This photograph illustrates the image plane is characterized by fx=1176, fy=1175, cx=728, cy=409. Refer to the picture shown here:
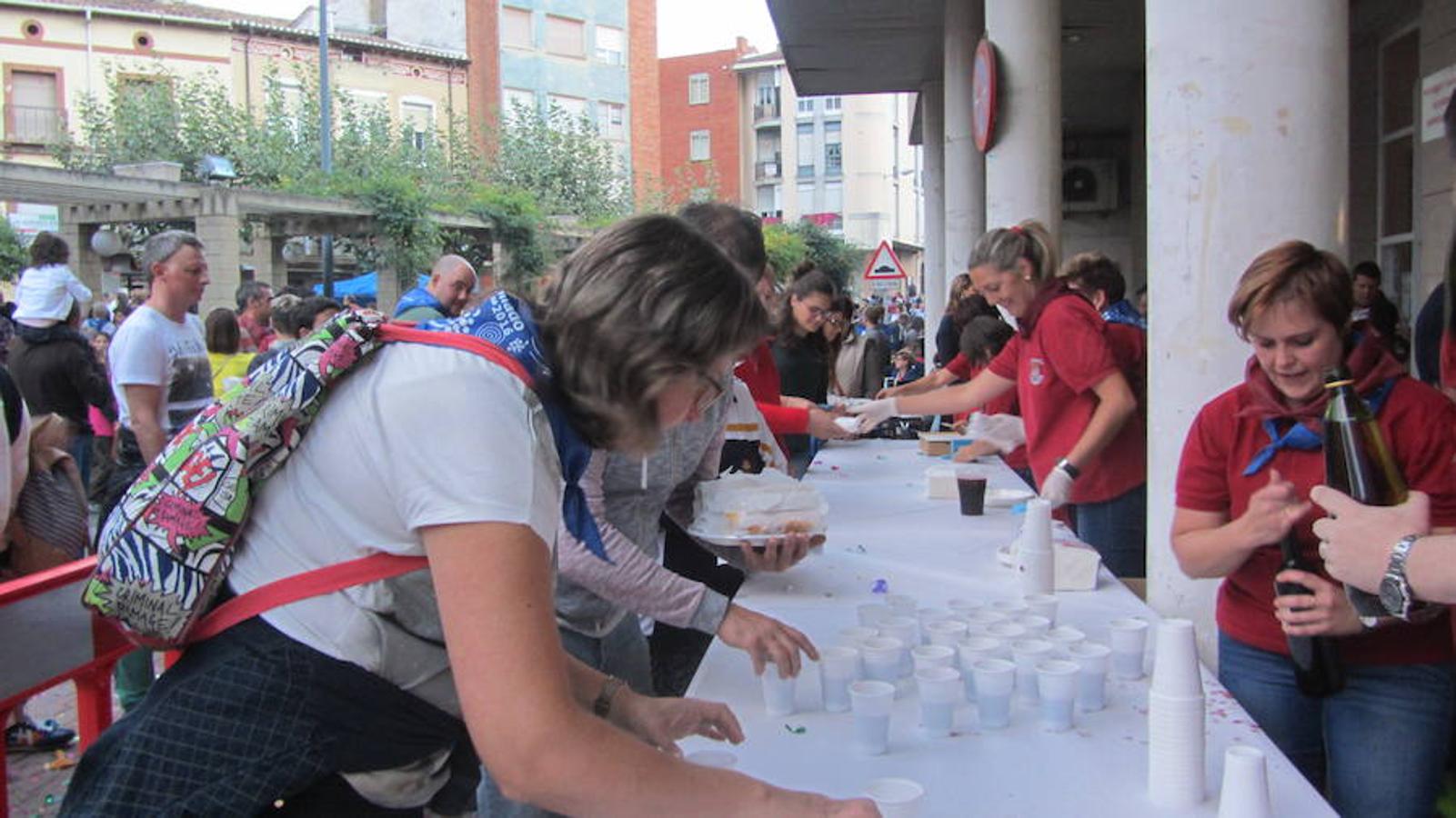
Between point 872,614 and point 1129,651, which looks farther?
point 872,614

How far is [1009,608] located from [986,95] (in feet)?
18.8

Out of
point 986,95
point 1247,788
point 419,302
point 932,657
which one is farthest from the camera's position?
point 986,95

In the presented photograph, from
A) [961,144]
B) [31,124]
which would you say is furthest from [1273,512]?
[31,124]

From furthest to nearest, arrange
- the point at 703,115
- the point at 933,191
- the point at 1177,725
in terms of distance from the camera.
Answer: the point at 703,115, the point at 933,191, the point at 1177,725

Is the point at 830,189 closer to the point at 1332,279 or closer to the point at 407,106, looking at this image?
the point at 407,106

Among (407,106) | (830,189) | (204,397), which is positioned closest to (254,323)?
(204,397)

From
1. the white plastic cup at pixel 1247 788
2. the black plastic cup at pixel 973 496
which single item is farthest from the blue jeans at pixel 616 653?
the black plastic cup at pixel 973 496

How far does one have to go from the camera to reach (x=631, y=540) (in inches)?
94.0

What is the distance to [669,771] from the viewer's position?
1.22 meters

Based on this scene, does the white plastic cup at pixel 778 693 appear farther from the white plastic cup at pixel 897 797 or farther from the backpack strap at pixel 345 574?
the backpack strap at pixel 345 574

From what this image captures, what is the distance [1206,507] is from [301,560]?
176 centimetres

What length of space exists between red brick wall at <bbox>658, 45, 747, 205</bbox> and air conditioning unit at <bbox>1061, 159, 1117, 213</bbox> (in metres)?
36.7

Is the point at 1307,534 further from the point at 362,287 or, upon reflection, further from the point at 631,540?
the point at 362,287

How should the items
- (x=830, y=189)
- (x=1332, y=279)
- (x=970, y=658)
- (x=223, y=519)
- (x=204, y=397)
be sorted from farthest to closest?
(x=830, y=189)
(x=204, y=397)
(x=1332, y=279)
(x=970, y=658)
(x=223, y=519)
